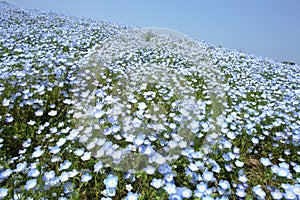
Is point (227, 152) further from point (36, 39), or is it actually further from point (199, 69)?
point (36, 39)

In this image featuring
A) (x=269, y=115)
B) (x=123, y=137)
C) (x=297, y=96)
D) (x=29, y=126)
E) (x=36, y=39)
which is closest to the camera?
(x=123, y=137)

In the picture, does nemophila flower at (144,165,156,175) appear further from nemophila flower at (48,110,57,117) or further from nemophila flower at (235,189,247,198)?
nemophila flower at (48,110,57,117)

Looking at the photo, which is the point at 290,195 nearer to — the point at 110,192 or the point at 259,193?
the point at 259,193

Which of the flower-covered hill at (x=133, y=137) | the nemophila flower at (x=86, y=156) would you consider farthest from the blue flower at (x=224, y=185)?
the nemophila flower at (x=86, y=156)

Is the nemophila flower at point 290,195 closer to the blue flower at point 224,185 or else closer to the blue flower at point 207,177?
the blue flower at point 224,185

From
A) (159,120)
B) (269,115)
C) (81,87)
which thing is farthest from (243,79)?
(81,87)

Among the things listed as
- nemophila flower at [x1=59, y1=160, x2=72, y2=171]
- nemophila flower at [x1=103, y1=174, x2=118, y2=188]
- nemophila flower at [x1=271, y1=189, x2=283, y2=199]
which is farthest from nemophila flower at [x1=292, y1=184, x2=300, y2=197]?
nemophila flower at [x1=59, y1=160, x2=72, y2=171]

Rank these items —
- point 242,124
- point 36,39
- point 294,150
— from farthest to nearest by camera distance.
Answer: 1. point 36,39
2. point 242,124
3. point 294,150

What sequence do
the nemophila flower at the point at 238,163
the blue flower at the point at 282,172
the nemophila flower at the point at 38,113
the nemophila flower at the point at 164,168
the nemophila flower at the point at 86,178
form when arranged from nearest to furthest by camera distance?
the nemophila flower at the point at 86,178
the nemophila flower at the point at 164,168
the blue flower at the point at 282,172
the nemophila flower at the point at 238,163
the nemophila flower at the point at 38,113

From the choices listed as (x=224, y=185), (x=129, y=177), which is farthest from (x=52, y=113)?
(x=224, y=185)
